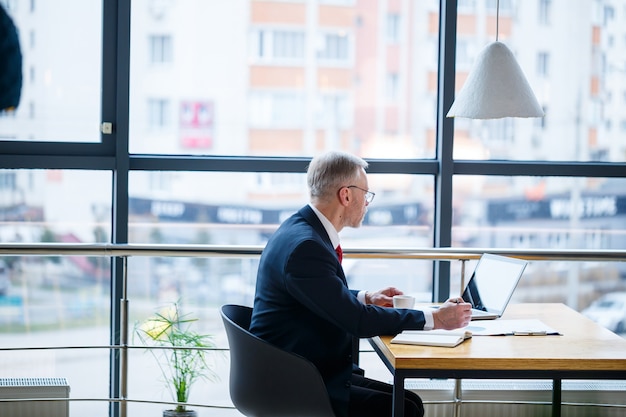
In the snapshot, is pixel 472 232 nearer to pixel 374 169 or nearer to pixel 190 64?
pixel 374 169

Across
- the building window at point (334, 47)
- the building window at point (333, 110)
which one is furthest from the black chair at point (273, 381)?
the building window at point (334, 47)

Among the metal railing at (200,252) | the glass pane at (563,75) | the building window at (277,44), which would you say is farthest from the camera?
the glass pane at (563,75)

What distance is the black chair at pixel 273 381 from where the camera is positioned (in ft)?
7.86

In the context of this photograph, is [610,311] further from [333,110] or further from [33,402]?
[33,402]

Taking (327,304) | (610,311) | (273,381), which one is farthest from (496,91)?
(610,311)

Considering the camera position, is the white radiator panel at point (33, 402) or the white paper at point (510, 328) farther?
the white radiator panel at point (33, 402)

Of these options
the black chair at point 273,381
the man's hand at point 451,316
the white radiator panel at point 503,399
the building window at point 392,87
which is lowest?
the white radiator panel at point 503,399

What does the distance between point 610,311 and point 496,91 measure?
1.84 m

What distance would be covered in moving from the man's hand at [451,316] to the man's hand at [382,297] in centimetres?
36

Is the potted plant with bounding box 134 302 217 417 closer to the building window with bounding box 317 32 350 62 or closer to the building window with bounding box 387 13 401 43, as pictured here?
the building window with bounding box 317 32 350 62

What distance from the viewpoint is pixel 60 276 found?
13.0 ft

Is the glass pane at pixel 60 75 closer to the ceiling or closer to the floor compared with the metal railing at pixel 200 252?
closer to the ceiling

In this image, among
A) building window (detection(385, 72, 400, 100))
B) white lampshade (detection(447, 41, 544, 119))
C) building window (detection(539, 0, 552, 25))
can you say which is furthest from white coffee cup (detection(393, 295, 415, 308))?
building window (detection(539, 0, 552, 25))

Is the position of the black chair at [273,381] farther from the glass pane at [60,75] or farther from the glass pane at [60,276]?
the glass pane at [60,75]
